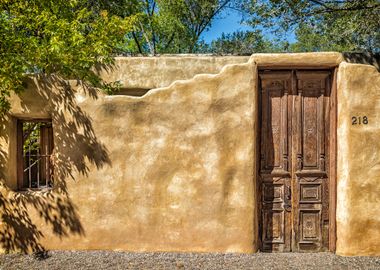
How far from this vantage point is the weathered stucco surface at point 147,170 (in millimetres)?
5391

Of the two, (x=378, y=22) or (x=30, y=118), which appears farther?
(x=378, y=22)

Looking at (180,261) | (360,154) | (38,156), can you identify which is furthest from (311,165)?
(38,156)

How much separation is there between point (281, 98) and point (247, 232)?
7.28 feet

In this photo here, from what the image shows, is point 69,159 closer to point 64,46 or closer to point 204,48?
point 64,46

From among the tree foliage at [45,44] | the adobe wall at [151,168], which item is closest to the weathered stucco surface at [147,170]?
the adobe wall at [151,168]

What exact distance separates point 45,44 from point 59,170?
211 cm

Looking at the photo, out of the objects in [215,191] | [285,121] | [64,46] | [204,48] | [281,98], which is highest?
[204,48]

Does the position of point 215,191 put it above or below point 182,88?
below

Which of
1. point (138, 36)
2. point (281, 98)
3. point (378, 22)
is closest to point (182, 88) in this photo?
point (281, 98)

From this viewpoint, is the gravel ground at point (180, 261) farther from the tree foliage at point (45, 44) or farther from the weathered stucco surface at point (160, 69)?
the weathered stucco surface at point (160, 69)

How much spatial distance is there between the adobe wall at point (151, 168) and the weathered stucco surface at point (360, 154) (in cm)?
9

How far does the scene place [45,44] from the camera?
569 centimetres

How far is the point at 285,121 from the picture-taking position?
18.2 feet

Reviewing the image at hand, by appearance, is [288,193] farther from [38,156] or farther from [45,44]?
[45,44]
